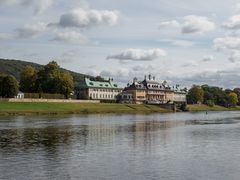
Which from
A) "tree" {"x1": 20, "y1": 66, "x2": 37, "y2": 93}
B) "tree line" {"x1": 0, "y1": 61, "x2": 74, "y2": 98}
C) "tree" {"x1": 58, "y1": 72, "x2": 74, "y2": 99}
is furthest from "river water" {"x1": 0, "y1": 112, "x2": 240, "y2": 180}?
"tree" {"x1": 20, "y1": 66, "x2": 37, "y2": 93}

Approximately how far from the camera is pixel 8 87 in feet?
403

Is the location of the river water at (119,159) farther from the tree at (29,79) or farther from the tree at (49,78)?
the tree at (29,79)

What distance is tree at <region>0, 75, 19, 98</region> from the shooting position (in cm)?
12262

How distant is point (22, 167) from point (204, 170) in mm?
10329

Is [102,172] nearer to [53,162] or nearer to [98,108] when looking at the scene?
[53,162]

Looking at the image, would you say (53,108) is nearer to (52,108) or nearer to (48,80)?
(52,108)

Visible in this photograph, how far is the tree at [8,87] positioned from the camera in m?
123

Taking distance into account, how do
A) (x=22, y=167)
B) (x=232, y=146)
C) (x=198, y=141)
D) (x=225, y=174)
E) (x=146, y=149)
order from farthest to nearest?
1. (x=198, y=141)
2. (x=232, y=146)
3. (x=146, y=149)
4. (x=22, y=167)
5. (x=225, y=174)

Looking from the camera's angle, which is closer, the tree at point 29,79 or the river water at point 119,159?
the river water at point 119,159

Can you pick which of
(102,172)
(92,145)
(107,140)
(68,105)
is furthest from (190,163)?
(68,105)

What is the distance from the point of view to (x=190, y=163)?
28203mm

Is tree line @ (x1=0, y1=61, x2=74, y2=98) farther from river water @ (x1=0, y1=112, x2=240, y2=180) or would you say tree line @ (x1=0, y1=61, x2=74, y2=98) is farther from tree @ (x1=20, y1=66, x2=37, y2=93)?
river water @ (x1=0, y1=112, x2=240, y2=180)

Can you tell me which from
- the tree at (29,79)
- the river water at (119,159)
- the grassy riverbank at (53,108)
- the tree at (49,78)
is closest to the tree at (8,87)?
the grassy riverbank at (53,108)

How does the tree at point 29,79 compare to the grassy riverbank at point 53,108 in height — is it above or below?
above
